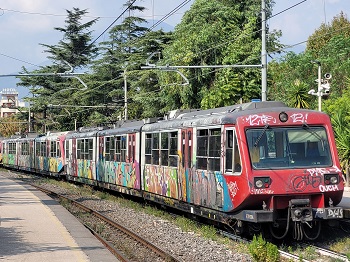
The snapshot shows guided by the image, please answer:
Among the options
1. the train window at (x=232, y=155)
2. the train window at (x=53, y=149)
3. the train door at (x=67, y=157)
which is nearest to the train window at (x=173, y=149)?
the train window at (x=232, y=155)

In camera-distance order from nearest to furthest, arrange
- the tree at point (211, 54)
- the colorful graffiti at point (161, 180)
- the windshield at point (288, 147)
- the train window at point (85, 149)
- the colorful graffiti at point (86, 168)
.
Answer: the windshield at point (288, 147) < the colorful graffiti at point (161, 180) < the colorful graffiti at point (86, 168) < the train window at point (85, 149) < the tree at point (211, 54)

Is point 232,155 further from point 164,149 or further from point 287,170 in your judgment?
point 164,149

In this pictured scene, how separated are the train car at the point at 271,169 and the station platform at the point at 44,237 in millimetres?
2755

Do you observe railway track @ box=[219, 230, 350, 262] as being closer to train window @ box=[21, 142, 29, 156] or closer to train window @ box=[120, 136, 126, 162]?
train window @ box=[120, 136, 126, 162]

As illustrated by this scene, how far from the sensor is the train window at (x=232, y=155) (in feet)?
41.0

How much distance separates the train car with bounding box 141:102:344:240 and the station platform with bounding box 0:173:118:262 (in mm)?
2755

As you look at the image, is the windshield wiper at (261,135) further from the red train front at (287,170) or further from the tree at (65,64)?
the tree at (65,64)

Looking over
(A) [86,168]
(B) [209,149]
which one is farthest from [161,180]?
(A) [86,168]

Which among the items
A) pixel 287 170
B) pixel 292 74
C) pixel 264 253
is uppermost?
pixel 292 74

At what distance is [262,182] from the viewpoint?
39.7ft

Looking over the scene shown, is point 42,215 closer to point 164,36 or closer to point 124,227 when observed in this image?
point 124,227

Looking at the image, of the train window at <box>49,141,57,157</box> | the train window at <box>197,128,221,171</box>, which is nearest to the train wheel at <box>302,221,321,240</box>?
the train window at <box>197,128,221,171</box>

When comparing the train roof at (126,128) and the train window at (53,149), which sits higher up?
the train roof at (126,128)

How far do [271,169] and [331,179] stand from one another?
1.28 metres
